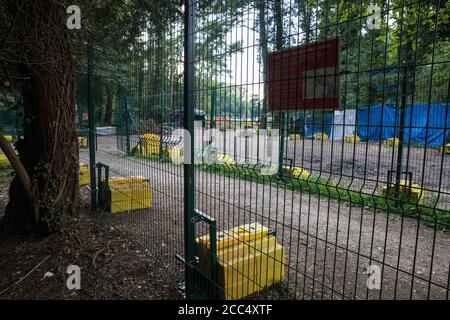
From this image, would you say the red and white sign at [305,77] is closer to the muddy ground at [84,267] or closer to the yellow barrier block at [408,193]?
the yellow barrier block at [408,193]

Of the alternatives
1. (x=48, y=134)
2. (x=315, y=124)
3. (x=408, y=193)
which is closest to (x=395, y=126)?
(x=315, y=124)

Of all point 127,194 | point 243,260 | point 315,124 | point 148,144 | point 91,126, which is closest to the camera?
point 315,124

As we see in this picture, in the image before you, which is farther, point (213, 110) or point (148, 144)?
point (148, 144)

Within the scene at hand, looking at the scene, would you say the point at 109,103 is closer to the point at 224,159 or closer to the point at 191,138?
the point at 191,138

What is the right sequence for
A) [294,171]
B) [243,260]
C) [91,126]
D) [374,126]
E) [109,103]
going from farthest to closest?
1. [109,103]
2. [91,126]
3. [294,171]
4. [243,260]
5. [374,126]

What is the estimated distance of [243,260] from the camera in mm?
2549

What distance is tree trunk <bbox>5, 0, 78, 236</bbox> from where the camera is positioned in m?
3.52

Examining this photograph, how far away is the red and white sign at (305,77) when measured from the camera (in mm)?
1775

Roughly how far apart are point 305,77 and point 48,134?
3232 millimetres

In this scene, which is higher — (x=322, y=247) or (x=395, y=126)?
(x=395, y=126)

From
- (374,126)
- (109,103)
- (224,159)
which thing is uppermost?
(109,103)
